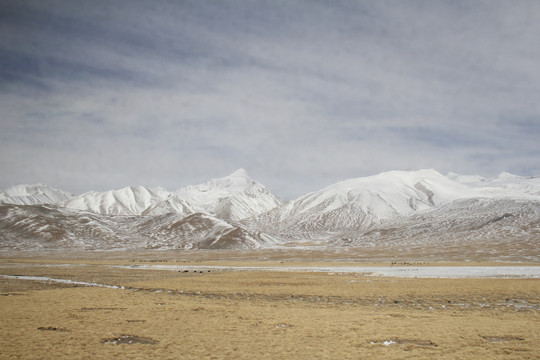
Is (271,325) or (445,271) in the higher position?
(271,325)

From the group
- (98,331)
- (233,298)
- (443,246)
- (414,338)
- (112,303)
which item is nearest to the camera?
(414,338)

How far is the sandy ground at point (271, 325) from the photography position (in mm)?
17641

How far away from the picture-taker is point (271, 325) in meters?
23.5

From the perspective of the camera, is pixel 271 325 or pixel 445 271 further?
pixel 445 271

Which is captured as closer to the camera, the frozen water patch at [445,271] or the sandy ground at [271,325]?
the sandy ground at [271,325]

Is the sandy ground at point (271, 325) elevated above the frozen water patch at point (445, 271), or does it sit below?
above

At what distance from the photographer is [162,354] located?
56.3ft

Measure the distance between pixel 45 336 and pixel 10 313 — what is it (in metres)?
8.87

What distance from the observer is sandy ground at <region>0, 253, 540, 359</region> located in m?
→ 17.6

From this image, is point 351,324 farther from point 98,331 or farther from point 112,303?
point 112,303

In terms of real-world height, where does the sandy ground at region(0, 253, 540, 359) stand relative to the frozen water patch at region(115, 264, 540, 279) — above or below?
above

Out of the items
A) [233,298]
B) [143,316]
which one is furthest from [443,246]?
[143,316]

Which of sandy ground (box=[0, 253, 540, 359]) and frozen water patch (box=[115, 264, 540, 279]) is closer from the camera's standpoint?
sandy ground (box=[0, 253, 540, 359])

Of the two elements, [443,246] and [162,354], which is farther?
[443,246]
